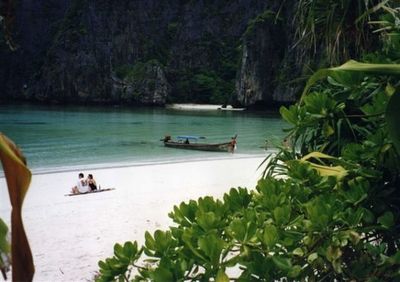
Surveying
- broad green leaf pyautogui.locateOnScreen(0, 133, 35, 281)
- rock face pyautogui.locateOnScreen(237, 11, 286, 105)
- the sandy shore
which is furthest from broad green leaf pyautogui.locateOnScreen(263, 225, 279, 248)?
rock face pyautogui.locateOnScreen(237, 11, 286, 105)

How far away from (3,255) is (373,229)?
45.5 inches

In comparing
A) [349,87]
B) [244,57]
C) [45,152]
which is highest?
[244,57]

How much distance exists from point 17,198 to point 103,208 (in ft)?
31.3

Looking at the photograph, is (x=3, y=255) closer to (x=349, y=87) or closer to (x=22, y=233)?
(x=22, y=233)

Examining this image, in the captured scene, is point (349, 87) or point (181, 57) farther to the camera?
point (181, 57)

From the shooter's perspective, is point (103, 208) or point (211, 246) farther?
point (103, 208)

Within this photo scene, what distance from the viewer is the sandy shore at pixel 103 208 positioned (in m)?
5.95

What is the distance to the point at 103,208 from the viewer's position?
972 cm

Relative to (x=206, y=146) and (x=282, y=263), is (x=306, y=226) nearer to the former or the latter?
(x=282, y=263)

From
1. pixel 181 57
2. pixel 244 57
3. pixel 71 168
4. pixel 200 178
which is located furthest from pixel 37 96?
pixel 200 178

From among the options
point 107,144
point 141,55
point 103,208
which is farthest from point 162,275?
point 141,55

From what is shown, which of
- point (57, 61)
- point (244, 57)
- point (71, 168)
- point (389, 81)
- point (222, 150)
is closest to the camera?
point (389, 81)

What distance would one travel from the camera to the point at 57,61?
296ft

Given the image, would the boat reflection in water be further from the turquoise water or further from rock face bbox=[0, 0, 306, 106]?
rock face bbox=[0, 0, 306, 106]
